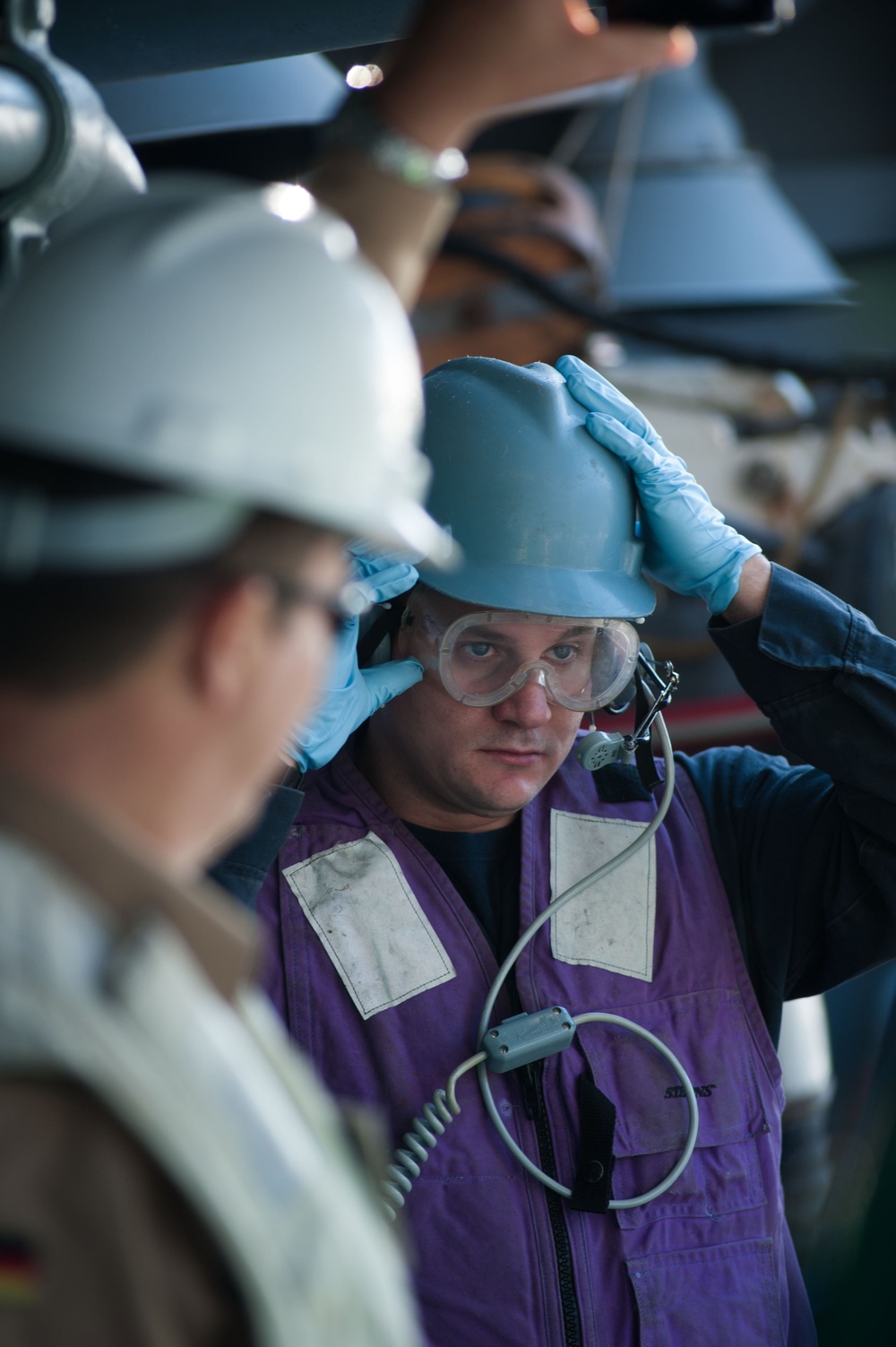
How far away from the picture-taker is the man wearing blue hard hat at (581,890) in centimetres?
190

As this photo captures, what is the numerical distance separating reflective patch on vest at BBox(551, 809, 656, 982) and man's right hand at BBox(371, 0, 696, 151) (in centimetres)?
131

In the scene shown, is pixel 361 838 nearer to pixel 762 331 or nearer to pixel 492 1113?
pixel 492 1113

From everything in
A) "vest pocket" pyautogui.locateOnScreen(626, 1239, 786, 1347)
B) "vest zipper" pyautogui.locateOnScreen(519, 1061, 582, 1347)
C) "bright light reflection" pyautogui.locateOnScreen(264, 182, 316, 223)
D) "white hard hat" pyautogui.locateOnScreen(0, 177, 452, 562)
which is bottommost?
"vest pocket" pyautogui.locateOnScreen(626, 1239, 786, 1347)

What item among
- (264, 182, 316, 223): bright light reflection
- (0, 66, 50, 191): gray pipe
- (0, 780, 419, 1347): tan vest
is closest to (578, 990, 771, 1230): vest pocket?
(0, 780, 419, 1347): tan vest

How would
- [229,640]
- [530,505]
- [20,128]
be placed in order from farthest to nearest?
[530,505] → [20,128] → [229,640]

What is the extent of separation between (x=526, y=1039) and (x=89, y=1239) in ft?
3.95

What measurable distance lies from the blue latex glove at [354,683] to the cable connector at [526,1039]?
0.52 metres

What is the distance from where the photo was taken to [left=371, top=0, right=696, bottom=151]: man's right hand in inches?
44.7

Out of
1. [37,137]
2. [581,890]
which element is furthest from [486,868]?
[37,137]

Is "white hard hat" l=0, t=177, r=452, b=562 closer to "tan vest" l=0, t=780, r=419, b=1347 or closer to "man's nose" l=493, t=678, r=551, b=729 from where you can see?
"tan vest" l=0, t=780, r=419, b=1347

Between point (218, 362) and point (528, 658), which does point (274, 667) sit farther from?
point (528, 658)

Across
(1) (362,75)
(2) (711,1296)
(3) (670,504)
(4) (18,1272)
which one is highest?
(1) (362,75)

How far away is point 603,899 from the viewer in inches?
85.0

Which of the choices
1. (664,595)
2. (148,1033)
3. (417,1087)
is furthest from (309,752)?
(664,595)
